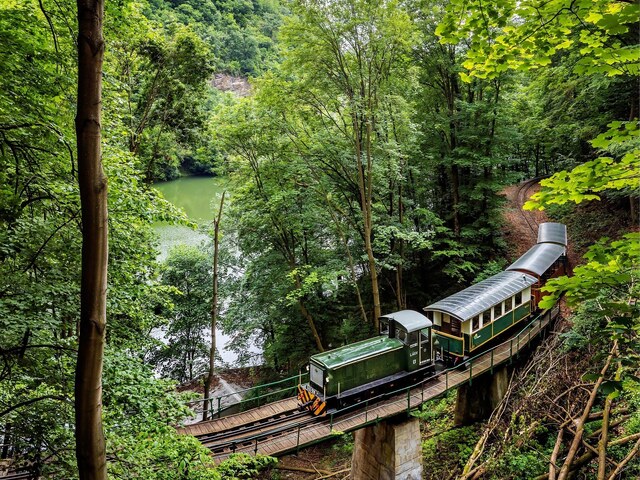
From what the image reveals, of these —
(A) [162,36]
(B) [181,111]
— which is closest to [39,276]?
(B) [181,111]

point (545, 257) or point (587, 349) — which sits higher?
point (545, 257)

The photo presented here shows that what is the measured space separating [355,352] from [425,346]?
2.38 metres

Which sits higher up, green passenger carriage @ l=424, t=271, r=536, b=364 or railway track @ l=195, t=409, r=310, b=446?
green passenger carriage @ l=424, t=271, r=536, b=364

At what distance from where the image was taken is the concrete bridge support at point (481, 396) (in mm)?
13133

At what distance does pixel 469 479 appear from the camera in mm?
8086

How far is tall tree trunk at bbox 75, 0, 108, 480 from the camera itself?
98.4 inches

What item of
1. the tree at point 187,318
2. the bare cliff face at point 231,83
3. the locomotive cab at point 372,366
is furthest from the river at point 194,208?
the bare cliff face at point 231,83

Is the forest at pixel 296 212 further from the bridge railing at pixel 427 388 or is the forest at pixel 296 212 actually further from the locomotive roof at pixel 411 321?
the locomotive roof at pixel 411 321

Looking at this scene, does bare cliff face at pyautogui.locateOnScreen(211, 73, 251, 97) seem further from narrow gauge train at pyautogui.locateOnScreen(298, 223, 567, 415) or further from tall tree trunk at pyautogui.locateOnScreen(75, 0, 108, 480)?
tall tree trunk at pyautogui.locateOnScreen(75, 0, 108, 480)

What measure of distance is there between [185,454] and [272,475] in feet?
31.5

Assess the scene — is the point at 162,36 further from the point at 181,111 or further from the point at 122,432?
the point at 122,432

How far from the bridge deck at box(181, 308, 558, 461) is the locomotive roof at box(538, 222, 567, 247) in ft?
21.7

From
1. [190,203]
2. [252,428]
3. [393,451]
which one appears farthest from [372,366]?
[190,203]

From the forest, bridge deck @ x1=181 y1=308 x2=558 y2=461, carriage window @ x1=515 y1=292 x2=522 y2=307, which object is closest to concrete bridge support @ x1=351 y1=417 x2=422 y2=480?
bridge deck @ x1=181 y1=308 x2=558 y2=461
